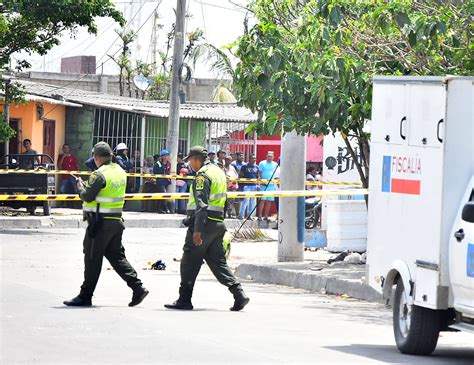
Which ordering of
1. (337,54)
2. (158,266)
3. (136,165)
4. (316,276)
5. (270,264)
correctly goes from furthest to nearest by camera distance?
(136,165) → (158,266) → (270,264) → (316,276) → (337,54)

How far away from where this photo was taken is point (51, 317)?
12.1 m

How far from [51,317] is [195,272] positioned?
6.54ft

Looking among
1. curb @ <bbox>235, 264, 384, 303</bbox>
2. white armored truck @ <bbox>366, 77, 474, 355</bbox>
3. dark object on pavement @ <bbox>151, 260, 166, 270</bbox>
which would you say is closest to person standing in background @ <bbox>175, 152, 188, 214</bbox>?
dark object on pavement @ <bbox>151, 260, 166, 270</bbox>

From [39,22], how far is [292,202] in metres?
8.93

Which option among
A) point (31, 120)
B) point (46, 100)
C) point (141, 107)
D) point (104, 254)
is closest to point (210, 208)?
point (104, 254)

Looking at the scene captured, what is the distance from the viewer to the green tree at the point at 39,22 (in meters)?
25.2

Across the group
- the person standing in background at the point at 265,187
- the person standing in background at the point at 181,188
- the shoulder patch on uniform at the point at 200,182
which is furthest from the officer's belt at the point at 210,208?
the person standing in background at the point at 181,188

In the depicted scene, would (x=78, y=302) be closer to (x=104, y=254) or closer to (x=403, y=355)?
(x=104, y=254)

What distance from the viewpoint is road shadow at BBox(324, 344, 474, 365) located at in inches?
406

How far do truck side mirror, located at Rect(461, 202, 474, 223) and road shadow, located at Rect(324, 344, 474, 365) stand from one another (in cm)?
130

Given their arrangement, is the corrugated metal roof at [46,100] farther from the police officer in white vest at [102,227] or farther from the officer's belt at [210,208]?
the officer's belt at [210,208]

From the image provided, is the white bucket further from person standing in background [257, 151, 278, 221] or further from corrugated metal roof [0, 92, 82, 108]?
corrugated metal roof [0, 92, 82, 108]

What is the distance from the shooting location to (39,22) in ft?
85.9

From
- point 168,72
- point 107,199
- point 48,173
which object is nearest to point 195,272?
point 107,199
